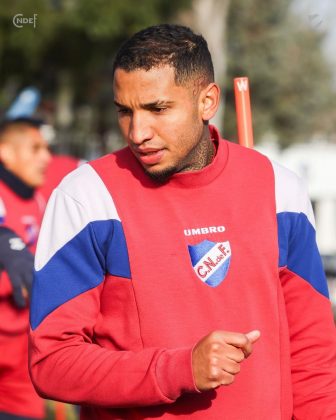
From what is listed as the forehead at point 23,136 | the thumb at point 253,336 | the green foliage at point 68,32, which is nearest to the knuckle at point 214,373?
the thumb at point 253,336

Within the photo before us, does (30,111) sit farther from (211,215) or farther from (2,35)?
(2,35)

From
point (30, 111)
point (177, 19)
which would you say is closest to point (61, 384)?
point (30, 111)

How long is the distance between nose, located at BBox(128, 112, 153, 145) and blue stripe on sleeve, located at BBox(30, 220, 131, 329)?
21 centimetres

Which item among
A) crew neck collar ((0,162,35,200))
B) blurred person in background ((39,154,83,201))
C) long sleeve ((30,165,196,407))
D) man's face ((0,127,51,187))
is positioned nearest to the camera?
long sleeve ((30,165,196,407))

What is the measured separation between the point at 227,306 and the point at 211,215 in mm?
244

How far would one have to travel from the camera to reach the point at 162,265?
276cm

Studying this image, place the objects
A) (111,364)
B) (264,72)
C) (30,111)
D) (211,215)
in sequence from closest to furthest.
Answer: (111,364), (211,215), (30,111), (264,72)

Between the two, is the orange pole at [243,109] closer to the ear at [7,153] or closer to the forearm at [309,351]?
the forearm at [309,351]

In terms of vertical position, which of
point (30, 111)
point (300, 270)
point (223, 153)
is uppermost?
point (30, 111)

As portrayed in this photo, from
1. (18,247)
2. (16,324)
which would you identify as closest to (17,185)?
(16,324)

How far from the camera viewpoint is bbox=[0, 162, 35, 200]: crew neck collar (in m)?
6.31

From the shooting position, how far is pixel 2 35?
28.7 meters

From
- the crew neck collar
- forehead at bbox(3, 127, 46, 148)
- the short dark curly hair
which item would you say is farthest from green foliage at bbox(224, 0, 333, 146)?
the short dark curly hair

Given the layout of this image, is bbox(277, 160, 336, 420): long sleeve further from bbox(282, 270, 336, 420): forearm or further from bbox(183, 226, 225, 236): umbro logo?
bbox(183, 226, 225, 236): umbro logo
